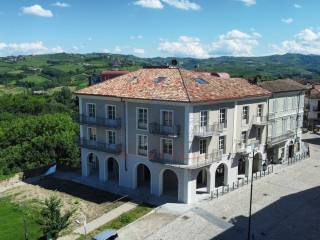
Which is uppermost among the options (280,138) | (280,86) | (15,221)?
Answer: (280,86)

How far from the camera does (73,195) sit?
141 feet

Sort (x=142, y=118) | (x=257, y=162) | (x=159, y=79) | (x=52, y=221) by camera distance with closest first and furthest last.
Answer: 1. (x=52, y=221)
2. (x=142, y=118)
3. (x=159, y=79)
4. (x=257, y=162)

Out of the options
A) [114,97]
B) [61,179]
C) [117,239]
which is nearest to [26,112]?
[61,179]

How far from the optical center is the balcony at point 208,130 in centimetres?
3788

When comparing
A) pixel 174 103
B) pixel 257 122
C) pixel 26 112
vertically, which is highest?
pixel 174 103

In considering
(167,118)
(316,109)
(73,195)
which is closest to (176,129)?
(167,118)

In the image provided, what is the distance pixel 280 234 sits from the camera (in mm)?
31938

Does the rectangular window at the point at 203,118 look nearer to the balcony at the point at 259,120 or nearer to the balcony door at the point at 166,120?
the balcony door at the point at 166,120

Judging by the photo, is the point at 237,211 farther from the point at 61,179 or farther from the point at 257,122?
the point at 61,179

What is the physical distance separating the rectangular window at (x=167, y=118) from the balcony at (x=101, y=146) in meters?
6.92

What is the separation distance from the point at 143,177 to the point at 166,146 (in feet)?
26.3

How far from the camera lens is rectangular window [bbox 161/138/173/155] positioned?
39.1m

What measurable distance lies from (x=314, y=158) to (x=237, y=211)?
2555 centimetres

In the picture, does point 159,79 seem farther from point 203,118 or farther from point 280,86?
point 280,86
